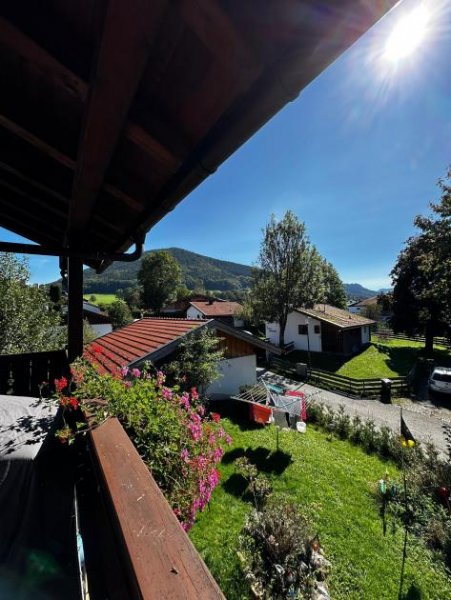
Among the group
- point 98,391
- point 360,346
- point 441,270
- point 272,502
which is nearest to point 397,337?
point 360,346

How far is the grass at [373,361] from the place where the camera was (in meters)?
21.6

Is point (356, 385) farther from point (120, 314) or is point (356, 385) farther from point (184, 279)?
point (184, 279)

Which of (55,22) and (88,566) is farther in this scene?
(88,566)

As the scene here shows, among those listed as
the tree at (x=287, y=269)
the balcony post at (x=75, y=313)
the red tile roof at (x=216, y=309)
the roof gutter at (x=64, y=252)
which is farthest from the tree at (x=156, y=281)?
the roof gutter at (x=64, y=252)

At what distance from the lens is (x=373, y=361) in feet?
80.8

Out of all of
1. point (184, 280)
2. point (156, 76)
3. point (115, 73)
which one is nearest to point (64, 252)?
point (156, 76)

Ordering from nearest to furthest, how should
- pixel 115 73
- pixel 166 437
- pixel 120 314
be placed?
pixel 115 73 → pixel 166 437 → pixel 120 314

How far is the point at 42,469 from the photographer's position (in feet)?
8.29

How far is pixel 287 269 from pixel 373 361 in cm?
1072

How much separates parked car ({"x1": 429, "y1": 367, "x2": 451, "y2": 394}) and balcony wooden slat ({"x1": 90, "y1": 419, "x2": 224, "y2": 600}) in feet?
64.1

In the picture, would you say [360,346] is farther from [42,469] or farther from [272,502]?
[42,469]

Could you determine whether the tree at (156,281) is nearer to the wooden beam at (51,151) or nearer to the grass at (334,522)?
the grass at (334,522)

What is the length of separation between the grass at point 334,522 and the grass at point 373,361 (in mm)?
13525

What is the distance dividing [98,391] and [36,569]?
1.33m
